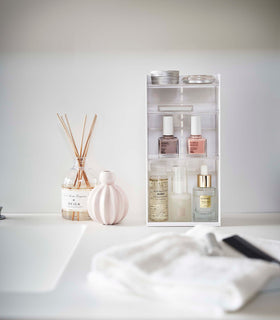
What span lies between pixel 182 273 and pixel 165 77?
64 centimetres

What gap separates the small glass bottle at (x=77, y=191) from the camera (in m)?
1.27

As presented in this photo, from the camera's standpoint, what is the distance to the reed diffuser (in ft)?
4.16

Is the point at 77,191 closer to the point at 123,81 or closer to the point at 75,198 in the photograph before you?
the point at 75,198

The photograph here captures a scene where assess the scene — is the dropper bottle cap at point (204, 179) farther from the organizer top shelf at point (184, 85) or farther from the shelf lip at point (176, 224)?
the organizer top shelf at point (184, 85)

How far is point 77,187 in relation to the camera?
128 centimetres

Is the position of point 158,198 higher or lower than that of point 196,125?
lower

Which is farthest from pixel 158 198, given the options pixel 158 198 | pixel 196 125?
pixel 196 125

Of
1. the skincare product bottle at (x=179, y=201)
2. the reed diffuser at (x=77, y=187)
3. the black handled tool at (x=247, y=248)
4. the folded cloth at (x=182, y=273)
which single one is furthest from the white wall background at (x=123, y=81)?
the folded cloth at (x=182, y=273)

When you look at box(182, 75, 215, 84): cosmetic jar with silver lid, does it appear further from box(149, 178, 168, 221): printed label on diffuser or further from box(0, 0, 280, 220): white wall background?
box(149, 178, 168, 221): printed label on diffuser

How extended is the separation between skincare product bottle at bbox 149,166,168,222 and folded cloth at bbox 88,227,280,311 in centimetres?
37

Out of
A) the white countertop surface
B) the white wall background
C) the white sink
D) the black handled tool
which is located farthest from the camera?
the white wall background

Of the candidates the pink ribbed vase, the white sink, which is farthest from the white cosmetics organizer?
the white sink

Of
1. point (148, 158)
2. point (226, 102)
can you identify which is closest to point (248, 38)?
point (226, 102)

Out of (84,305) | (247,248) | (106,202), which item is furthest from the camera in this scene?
(106,202)
